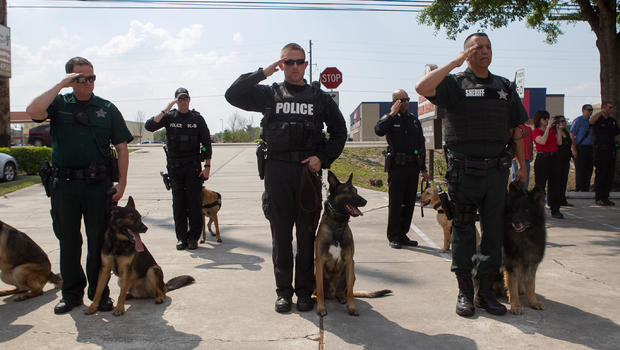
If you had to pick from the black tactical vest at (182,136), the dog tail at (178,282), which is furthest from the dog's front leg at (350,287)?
the black tactical vest at (182,136)

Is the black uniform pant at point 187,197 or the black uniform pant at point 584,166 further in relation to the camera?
the black uniform pant at point 584,166

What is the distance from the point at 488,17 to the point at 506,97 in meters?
9.78

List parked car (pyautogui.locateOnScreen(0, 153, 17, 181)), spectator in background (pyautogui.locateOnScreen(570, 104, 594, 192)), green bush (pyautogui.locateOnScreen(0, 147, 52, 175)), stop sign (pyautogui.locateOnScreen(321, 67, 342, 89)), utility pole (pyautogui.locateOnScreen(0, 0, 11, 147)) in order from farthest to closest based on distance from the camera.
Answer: stop sign (pyautogui.locateOnScreen(321, 67, 342, 89))
green bush (pyautogui.locateOnScreen(0, 147, 52, 175))
utility pole (pyautogui.locateOnScreen(0, 0, 11, 147))
parked car (pyautogui.locateOnScreen(0, 153, 17, 181))
spectator in background (pyautogui.locateOnScreen(570, 104, 594, 192))

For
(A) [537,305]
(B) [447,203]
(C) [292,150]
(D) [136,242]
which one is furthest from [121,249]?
(A) [537,305]

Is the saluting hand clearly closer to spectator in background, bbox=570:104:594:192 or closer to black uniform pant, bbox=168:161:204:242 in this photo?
black uniform pant, bbox=168:161:204:242

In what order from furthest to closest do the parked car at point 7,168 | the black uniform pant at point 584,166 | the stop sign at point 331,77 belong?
the stop sign at point 331,77, the parked car at point 7,168, the black uniform pant at point 584,166

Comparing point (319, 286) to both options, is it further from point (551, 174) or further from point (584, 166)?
point (584, 166)

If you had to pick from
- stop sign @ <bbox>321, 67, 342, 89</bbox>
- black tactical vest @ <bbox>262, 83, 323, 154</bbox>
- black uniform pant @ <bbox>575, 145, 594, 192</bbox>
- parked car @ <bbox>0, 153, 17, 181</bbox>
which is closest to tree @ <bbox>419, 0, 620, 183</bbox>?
black uniform pant @ <bbox>575, 145, 594, 192</bbox>

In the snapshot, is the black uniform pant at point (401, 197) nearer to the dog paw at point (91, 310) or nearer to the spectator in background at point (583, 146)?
the dog paw at point (91, 310)

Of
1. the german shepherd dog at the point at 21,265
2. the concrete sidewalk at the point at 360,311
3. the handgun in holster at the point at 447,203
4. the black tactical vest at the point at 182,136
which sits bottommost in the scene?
the concrete sidewalk at the point at 360,311

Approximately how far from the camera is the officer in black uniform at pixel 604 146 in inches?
349

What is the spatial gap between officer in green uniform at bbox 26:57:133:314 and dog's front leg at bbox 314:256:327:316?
1704mm

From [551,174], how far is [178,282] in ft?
21.6

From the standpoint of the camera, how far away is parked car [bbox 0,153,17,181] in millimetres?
13336
